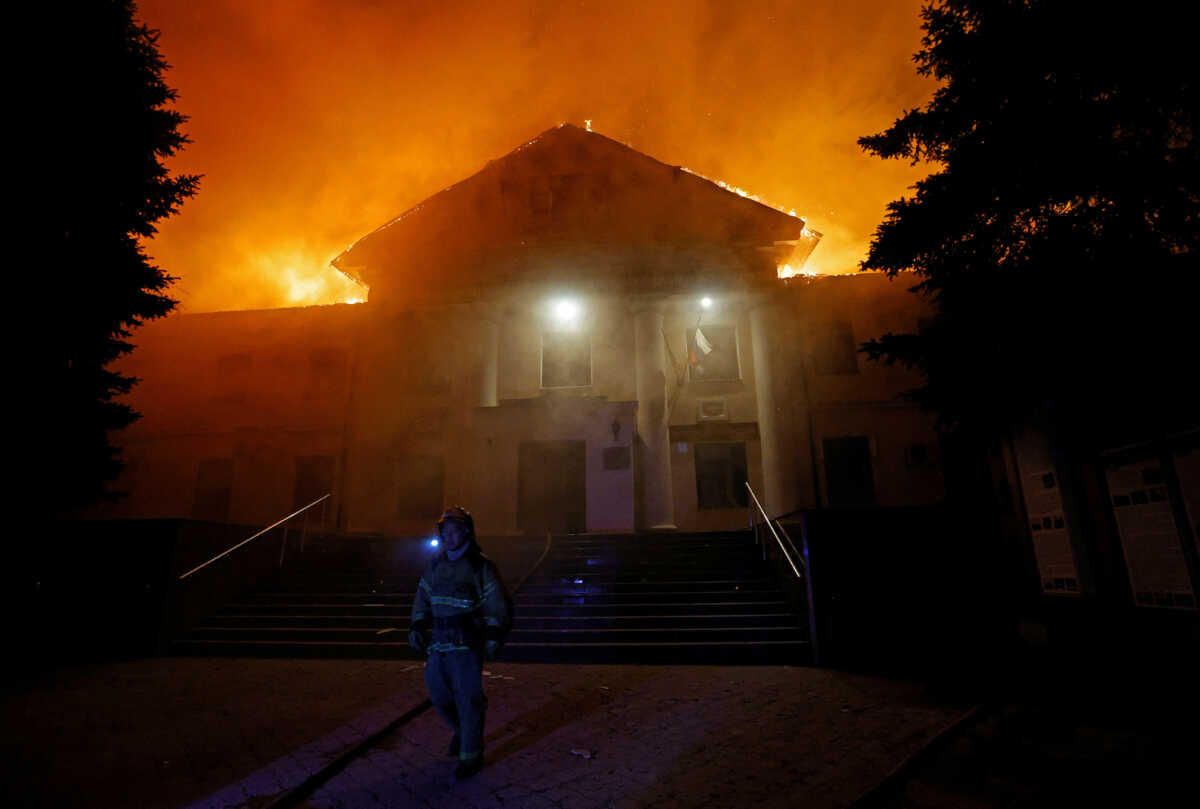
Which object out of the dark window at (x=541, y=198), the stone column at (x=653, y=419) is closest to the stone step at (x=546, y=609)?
the stone column at (x=653, y=419)

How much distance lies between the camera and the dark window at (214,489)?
17.1 metres

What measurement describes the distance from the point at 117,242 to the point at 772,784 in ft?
39.6

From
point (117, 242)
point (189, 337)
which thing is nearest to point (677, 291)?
point (117, 242)

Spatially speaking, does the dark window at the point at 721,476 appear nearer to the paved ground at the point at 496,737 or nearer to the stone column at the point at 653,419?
the stone column at the point at 653,419

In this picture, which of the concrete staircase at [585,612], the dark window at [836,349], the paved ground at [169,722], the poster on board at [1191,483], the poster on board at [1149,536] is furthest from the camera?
the dark window at [836,349]

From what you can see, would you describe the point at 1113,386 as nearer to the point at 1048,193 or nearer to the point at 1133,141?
the point at 1048,193

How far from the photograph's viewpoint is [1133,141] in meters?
7.01

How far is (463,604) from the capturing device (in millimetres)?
4289

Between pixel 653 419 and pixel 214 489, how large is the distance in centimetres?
1317

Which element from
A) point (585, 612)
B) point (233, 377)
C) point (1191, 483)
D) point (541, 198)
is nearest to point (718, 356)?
point (541, 198)

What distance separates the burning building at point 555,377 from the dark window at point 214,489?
0.07 m

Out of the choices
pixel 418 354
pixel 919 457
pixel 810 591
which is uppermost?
pixel 418 354

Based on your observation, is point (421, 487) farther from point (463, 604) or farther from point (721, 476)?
point (463, 604)

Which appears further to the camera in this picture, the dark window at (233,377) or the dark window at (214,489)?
the dark window at (233,377)
